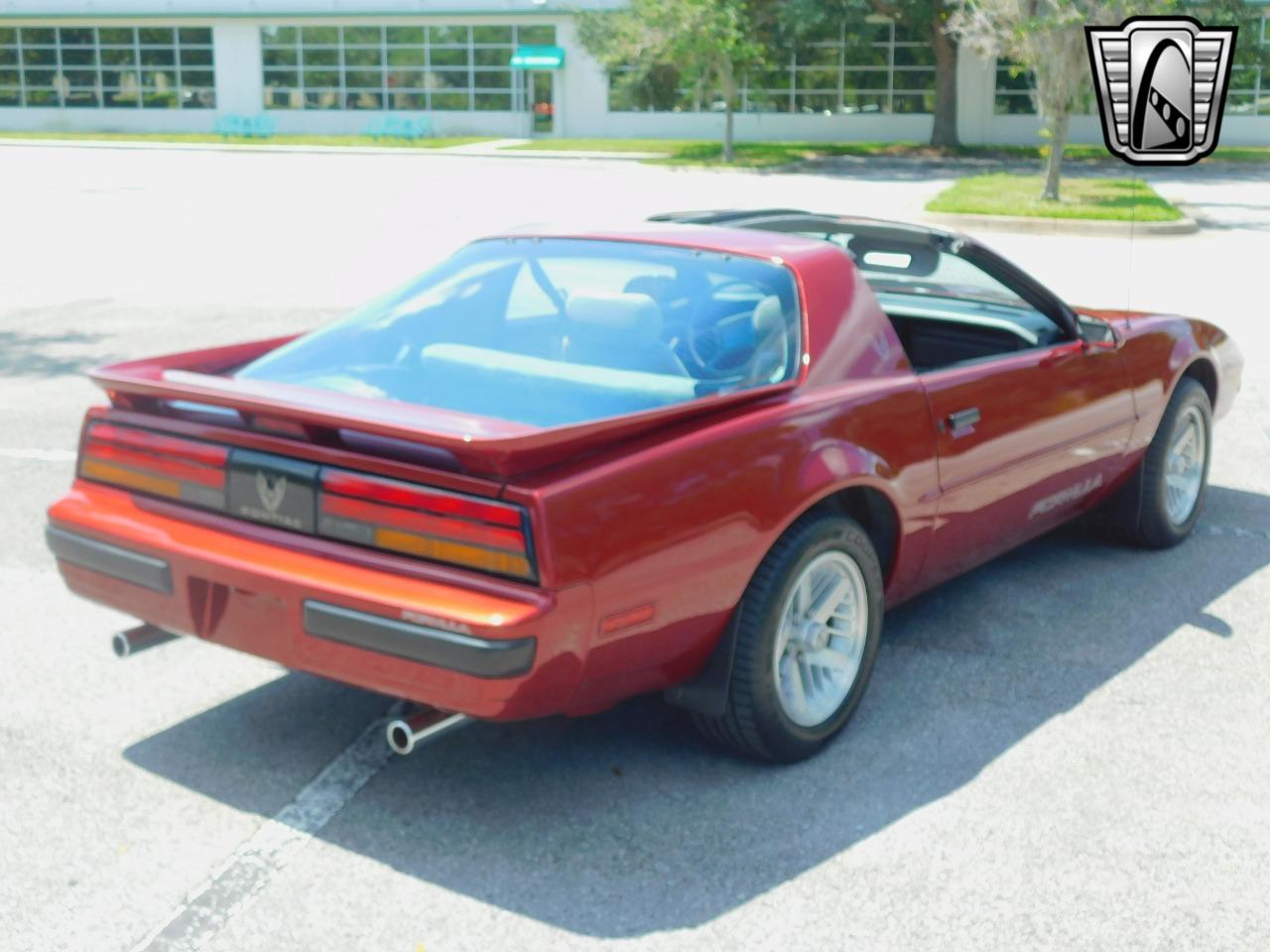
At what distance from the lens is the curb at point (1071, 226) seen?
774 inches

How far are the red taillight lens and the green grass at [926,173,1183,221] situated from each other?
17.0 m

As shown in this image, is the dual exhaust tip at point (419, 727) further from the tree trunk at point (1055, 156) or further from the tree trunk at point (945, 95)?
the tree trunk at point (945, 95)

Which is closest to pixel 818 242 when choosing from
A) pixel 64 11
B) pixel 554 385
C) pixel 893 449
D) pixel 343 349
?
pixel 893 449

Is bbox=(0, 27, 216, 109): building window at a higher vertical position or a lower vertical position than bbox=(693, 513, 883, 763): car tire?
higher

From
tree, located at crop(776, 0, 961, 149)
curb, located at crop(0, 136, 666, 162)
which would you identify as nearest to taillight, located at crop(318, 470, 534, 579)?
curb, located at crop(0, 136, 666, 162)

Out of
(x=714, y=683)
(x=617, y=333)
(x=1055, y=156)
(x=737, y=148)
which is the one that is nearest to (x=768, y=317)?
(x=617, y=333)

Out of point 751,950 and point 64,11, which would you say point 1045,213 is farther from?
point 64,11

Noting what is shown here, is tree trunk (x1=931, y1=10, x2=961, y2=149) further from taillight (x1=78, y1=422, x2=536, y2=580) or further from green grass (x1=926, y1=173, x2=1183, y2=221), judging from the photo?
taillight (x1=78, y1=422, x2=536, y2=580)

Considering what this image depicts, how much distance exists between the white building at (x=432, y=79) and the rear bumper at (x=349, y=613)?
41178 millimetres

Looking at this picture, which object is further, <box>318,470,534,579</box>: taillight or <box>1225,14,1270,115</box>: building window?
<box>1225,14,1270,115</box>: building window

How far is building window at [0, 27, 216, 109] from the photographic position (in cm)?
5175

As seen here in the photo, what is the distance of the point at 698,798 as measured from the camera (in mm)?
3881

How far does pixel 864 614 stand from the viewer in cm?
425

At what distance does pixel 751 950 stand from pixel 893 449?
1.63 m
